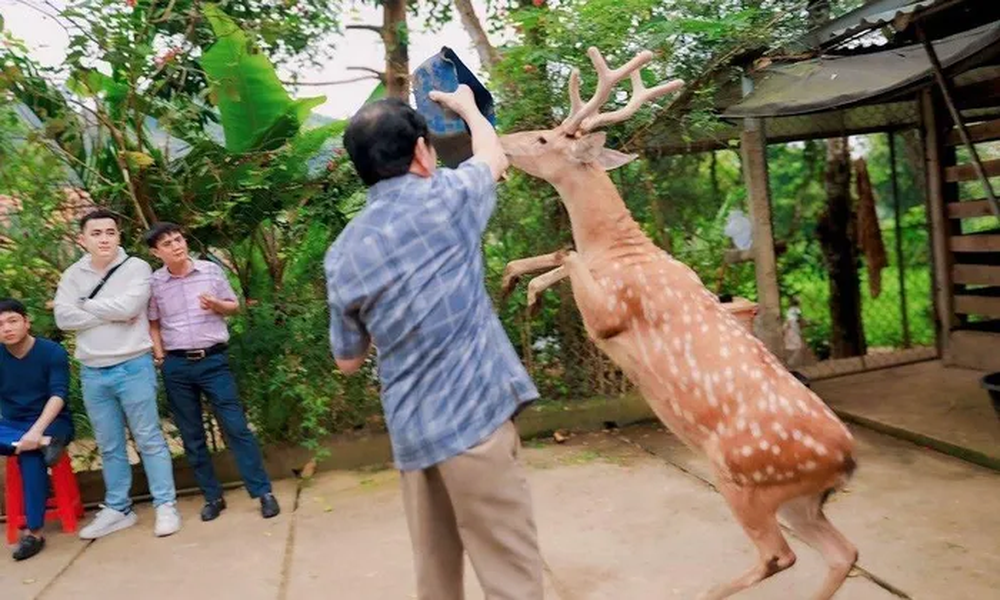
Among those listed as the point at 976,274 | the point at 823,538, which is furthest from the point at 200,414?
the point at 976,274

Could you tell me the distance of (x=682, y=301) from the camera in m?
3.46

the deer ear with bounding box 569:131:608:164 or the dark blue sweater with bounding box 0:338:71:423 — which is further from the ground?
the deer ear with bounding box 569:131:608:164

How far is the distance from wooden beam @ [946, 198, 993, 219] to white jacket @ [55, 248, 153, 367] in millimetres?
5779

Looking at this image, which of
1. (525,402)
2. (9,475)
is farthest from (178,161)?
(525,402)

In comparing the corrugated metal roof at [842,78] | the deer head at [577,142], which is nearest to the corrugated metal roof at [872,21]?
the corrugated metal roof at [842,78]

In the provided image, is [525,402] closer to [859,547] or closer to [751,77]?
[859,547]

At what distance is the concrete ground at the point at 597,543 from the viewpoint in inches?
146

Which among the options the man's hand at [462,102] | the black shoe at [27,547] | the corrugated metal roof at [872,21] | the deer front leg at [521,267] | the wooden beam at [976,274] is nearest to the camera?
the man's hand at [462,102]

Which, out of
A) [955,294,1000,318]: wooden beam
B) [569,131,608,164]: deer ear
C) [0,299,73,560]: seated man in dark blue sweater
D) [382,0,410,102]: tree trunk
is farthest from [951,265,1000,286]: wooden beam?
[0,299,73,560]: seated man in dark blue sweater

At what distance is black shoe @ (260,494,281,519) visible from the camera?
4.99m

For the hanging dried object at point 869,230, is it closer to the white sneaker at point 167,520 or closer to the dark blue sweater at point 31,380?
the white sneaker at point 167,520

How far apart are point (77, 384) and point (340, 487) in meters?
1.66

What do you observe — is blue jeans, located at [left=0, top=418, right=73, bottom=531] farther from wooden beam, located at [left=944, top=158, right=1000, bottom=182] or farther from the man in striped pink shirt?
wooden beam, located at [left=944, top=158, right=1000, bottom=182]

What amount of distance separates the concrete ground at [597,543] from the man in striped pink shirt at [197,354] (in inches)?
11.0
